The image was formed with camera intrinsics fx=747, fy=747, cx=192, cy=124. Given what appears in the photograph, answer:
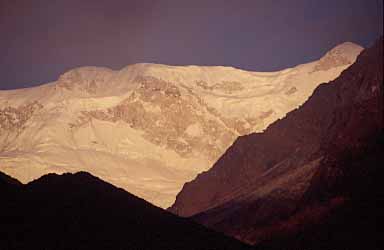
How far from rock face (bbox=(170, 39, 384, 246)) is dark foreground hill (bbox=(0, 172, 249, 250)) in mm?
26617

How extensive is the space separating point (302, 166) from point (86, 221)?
75786 mm

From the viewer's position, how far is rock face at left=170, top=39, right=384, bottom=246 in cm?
9525

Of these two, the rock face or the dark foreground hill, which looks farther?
the rock face

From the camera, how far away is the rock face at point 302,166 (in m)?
95.2

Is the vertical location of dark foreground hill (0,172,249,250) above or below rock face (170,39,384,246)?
above

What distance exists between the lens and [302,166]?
12269 cm

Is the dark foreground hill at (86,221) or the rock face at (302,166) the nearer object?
the dark foreground hill at (86,221)

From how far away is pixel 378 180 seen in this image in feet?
279

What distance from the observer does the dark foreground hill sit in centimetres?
4716

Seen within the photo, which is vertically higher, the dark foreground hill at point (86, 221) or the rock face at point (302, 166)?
the dark foreground hill at point (86, 221)

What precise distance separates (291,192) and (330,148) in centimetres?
864

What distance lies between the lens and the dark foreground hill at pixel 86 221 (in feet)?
155

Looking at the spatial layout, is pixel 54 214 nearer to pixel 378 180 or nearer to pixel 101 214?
pixel 101 214

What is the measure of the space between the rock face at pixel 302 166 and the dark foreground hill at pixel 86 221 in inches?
1048
